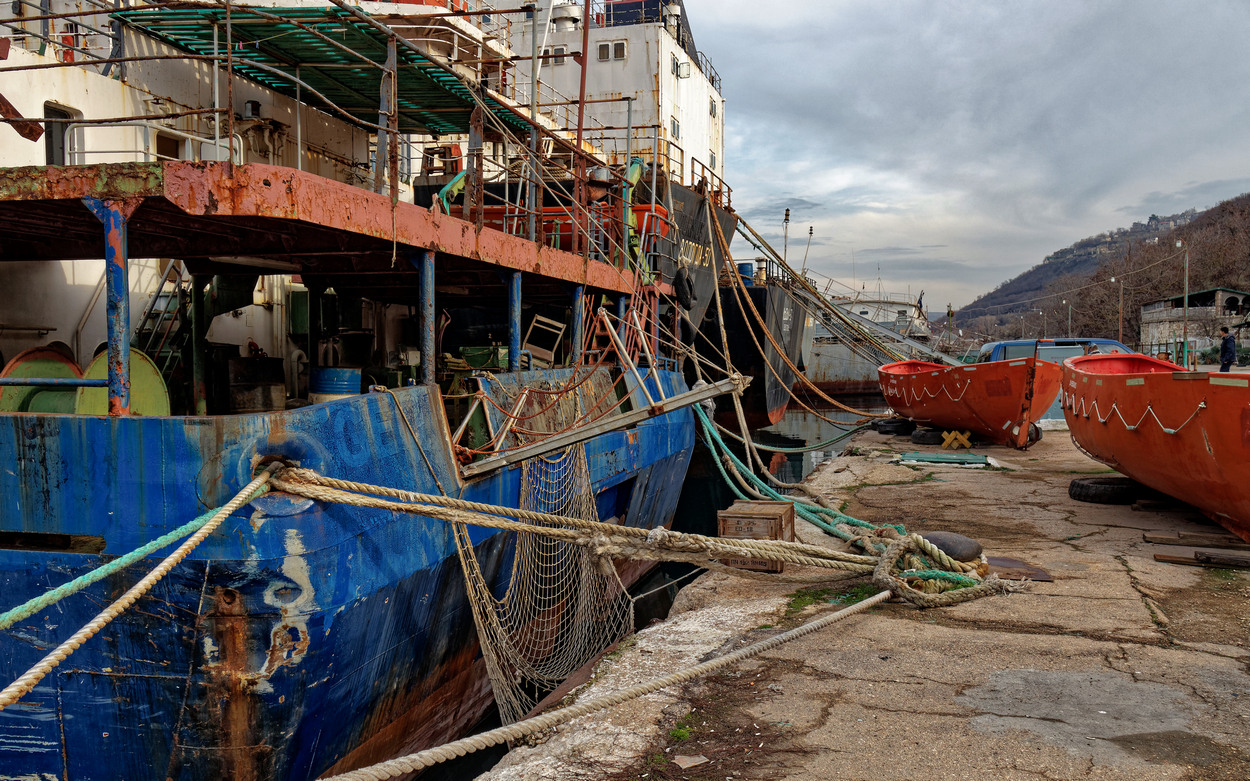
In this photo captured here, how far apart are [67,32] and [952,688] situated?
985 cm

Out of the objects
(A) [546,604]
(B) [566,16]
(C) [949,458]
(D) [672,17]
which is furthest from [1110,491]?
(D) [672,17]

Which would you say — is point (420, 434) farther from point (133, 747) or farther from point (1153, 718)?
point (1153, 718)

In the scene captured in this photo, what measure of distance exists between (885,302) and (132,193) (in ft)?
176

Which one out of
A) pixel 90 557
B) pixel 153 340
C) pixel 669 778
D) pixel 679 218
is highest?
pixel 679 218

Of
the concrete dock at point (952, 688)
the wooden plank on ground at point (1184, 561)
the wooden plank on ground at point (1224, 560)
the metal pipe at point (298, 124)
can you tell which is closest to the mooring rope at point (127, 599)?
the concrete dock at point (952, 688)

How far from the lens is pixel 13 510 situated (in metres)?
4.16

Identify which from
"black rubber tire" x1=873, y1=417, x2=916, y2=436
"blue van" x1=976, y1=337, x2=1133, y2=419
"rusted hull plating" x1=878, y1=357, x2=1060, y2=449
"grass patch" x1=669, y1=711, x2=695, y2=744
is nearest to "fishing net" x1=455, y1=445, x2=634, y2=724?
"grass patch" x1=669, y1=711, x2=695, y2=744

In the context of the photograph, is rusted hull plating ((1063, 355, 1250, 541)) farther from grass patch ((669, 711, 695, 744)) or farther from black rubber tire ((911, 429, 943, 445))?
black rubber tire ((911, 429, 943, 445))

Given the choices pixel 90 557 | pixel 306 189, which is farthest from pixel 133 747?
pixel 306 189

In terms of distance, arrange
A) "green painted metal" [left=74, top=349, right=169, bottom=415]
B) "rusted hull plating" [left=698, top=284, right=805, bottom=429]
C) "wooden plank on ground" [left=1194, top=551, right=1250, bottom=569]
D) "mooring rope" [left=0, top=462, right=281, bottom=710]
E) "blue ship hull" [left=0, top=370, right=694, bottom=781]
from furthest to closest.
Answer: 1. "rusted hull plating" [left=698, top=284, right=805, bottom=429]
2. "wooden plank on ground" [left=1194, top=551, right=1250, bottom=569]
3. "green painted metal" [left=74, top=349, right=169, bottom=415]
4. "blue ship hull" [left=0, top=370, right=694, bottom=781]
5. "mooring rope" [left=0, top=462, right=281, bottom=710]

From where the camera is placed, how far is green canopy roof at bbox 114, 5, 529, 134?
746 cm

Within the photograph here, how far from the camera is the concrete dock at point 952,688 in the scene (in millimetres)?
3311

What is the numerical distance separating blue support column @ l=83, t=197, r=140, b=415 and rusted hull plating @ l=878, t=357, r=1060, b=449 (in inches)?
516

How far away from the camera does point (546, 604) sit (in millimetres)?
7047
